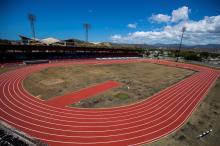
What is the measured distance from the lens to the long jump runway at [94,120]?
11.5m

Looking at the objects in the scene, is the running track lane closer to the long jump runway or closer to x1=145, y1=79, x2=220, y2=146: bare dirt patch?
the long jump runway

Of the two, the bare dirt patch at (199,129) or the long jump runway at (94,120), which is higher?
the long jump runway at (94,120)

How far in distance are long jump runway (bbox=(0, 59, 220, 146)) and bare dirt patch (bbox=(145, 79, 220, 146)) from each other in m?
0.57

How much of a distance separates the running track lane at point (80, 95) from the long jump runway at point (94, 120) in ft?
3.24

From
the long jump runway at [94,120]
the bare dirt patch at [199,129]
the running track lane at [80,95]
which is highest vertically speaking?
the running track lane at [80,95]

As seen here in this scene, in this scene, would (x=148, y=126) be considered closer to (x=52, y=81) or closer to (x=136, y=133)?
(x=136, y=133)

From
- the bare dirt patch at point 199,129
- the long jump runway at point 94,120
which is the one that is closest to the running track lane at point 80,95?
the long jump runway at point 94,120

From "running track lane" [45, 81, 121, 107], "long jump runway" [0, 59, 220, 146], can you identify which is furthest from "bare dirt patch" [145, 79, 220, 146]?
"running track lane" [45, 81, 121, 107]

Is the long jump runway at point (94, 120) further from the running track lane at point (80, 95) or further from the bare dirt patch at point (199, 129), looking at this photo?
the running track lane at point (80, 95)

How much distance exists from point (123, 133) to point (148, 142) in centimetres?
203

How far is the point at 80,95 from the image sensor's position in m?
19.3

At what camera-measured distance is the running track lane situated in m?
16.8

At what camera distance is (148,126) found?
13.4 meters

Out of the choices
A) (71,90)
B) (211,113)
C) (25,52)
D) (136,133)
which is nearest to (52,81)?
(71,90)
